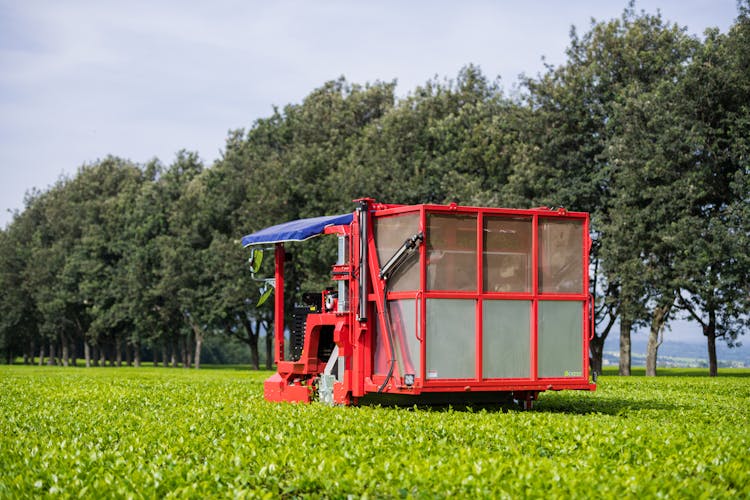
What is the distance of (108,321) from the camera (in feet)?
232

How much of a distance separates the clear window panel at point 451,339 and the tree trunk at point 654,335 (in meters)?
28.6

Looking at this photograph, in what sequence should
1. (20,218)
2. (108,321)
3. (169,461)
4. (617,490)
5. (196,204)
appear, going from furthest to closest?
(20,218)
(108,321)
(196,204)
(169,461)
(617,490)

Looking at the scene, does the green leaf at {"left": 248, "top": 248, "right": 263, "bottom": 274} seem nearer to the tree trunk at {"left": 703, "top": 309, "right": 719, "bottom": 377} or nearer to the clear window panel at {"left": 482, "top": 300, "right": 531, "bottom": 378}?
the clear window panel at {"left": 482, "top": 300, "right": 531, "bottom": 378}

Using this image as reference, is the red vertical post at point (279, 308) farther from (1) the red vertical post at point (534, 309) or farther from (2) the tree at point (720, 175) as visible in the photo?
(2) the tree at point (720, 175)

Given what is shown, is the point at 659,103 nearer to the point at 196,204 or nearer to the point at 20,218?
the point at 196,204

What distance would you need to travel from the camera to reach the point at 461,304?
15.1m

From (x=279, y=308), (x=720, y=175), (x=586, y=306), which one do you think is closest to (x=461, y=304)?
(x=586, y=306)

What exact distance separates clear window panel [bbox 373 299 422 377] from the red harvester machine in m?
0.02

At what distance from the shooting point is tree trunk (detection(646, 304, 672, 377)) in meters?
42.3

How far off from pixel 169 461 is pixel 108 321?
63368 mm

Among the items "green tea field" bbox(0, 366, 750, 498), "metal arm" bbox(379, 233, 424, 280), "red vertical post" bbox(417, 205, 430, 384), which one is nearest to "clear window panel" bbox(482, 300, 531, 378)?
"green tea field" bbox(0, 366, 750, 498)

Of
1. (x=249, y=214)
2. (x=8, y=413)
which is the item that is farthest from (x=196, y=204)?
(x=8, y=413)

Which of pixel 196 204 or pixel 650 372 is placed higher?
pixel 196 204

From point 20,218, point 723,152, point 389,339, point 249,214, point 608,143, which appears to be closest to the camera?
point 389,339
